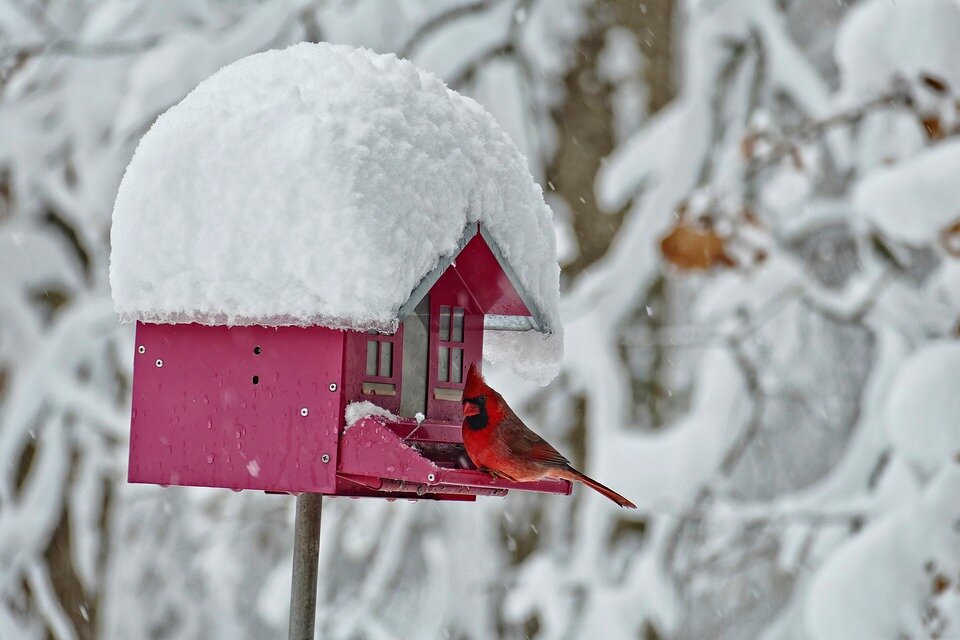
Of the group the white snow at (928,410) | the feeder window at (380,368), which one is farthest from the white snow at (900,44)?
the feeder window at (380,368)

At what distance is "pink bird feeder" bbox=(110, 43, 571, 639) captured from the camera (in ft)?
6.48

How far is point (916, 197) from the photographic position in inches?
132

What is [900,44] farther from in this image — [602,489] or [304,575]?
[304,575]

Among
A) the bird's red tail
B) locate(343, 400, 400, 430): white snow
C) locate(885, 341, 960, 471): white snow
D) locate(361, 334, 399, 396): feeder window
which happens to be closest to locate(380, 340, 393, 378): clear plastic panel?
locate(361, 334, 399, 396): feeder window

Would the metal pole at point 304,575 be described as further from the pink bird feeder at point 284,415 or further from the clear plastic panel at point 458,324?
the clear plastic panel at point 458,324

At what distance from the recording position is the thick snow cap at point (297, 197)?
1.96m

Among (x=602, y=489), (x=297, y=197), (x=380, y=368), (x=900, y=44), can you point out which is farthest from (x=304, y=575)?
(x=900, y=44)

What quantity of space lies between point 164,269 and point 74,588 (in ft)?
13.5

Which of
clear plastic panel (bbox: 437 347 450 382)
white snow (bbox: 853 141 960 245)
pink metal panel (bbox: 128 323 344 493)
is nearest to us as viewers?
pink metal panel (bbox: 128 323 344 493)

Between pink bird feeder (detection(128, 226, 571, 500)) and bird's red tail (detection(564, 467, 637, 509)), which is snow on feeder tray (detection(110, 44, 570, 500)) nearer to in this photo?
pink bird feeder (detection(128, 226, 571, 500))

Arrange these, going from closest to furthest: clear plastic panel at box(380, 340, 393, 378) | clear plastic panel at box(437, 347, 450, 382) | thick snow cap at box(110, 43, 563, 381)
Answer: thick snow cap at box(110, 43, 563, 381) < clear plastic panel at box(380, 340, 393, 378) < clear plastic panel at box(437, 347, 450, 382)

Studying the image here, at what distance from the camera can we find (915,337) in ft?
14.0

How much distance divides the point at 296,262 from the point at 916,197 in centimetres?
211

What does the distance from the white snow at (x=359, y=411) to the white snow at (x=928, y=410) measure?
1.81 m
